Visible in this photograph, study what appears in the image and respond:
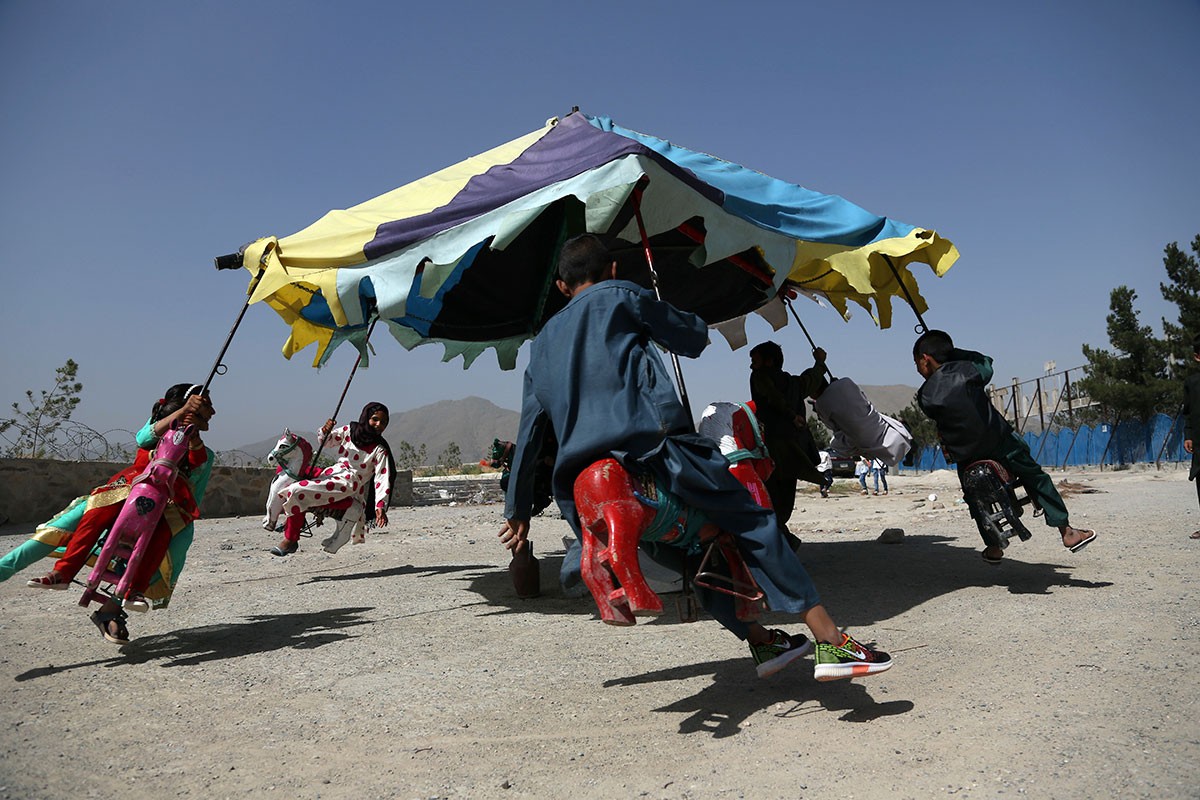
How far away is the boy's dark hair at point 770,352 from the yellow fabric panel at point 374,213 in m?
2.36

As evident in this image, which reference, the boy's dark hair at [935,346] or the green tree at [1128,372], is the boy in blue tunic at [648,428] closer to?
the boy's dark hair at [935,346]

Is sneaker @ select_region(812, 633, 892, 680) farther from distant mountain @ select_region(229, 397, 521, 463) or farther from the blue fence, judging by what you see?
distant mountain @ select_region(229, 397, 521, 463)

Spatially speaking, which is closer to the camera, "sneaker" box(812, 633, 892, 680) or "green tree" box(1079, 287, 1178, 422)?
"sneaker" box(812, 633, 892, 680)

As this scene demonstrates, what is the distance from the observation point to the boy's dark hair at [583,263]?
3.11 metres

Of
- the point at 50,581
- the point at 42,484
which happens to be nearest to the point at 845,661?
the point at 50,581

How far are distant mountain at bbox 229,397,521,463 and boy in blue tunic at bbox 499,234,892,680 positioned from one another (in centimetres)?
12727

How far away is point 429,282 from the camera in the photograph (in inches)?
194

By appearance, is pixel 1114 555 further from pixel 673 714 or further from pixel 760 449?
pixel 673 714

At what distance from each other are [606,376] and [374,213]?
3.46 m

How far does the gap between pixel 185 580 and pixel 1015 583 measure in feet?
22.4

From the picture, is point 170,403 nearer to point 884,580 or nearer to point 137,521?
point 137,521

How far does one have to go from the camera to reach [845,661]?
2.80m

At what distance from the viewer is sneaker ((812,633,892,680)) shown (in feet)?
9.08

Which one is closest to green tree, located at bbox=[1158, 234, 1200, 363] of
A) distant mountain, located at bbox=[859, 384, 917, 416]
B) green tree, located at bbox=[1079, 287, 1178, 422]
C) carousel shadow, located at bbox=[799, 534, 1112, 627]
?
green tree, located at bbox=[1079, 287, 1178, 422]
